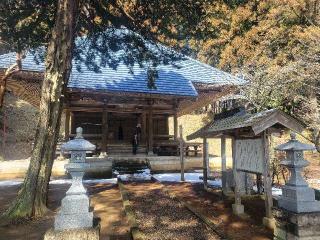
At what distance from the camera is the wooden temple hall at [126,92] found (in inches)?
597

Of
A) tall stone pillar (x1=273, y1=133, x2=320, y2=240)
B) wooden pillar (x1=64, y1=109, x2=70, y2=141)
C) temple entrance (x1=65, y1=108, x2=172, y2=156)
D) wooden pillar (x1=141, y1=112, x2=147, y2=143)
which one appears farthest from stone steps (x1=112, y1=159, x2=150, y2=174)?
tall stone pillar (x1=273, y1=133, x2=320, y2=240)

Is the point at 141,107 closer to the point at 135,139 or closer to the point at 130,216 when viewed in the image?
the point at 135,139

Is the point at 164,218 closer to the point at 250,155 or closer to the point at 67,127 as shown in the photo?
the point at 250,155

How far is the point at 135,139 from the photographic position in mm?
16891

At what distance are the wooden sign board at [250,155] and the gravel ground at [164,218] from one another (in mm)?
1726

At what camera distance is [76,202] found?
446 centimetres

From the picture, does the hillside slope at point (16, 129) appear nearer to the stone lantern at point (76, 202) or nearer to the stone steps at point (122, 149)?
the stone steps at point (122, 149)

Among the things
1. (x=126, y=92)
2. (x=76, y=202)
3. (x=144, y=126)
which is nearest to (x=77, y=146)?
(x=76, y=202)

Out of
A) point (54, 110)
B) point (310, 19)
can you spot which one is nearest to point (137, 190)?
point (54, 110)

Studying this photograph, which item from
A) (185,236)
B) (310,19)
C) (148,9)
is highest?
(310,19)

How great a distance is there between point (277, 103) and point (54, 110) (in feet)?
46.5

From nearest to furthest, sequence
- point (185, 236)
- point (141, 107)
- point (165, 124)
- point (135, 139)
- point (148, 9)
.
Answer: point (185, 236), point (148, 9), point (135, 139), point (141, 107), point (165, 124)

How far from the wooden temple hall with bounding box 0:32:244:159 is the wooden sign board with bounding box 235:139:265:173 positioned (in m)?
7.48

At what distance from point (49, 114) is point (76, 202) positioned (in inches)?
141
